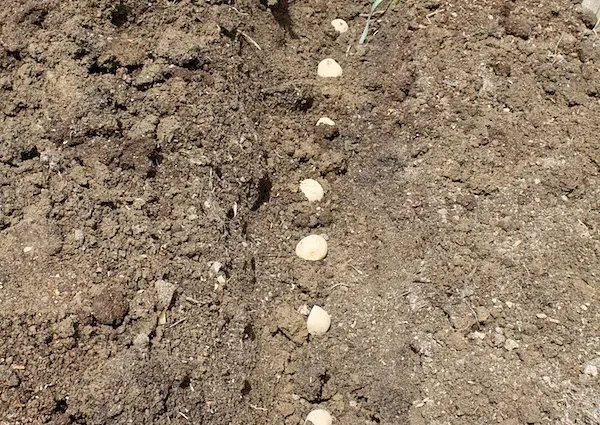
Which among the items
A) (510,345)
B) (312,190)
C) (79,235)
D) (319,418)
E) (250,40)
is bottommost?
(319,418)

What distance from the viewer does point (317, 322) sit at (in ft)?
6.65

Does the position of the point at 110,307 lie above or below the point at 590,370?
above

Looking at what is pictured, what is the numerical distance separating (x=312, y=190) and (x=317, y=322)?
50 centimetres

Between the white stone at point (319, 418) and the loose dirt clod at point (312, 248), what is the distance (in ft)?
1.70

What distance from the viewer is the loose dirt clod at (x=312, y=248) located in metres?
2.16

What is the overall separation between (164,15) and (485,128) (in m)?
1.24

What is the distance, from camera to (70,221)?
1.85 metres

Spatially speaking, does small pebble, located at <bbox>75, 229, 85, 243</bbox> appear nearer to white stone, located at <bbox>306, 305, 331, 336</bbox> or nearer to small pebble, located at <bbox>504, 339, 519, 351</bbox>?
white stone, located at <bbox>306, 305, 331, 336</bbox>

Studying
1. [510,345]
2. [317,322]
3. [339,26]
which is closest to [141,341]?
[317,322]

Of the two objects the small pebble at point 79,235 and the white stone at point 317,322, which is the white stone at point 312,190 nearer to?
the white stone at point 317,322

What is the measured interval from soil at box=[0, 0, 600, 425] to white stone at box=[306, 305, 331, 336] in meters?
0.03

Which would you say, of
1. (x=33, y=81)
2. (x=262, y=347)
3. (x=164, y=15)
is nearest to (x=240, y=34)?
(x=164, y=15)

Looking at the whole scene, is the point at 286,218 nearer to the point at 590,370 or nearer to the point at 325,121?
the point at 325,121

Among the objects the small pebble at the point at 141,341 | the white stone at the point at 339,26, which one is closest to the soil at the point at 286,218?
the small pebble at the point at 141,341
